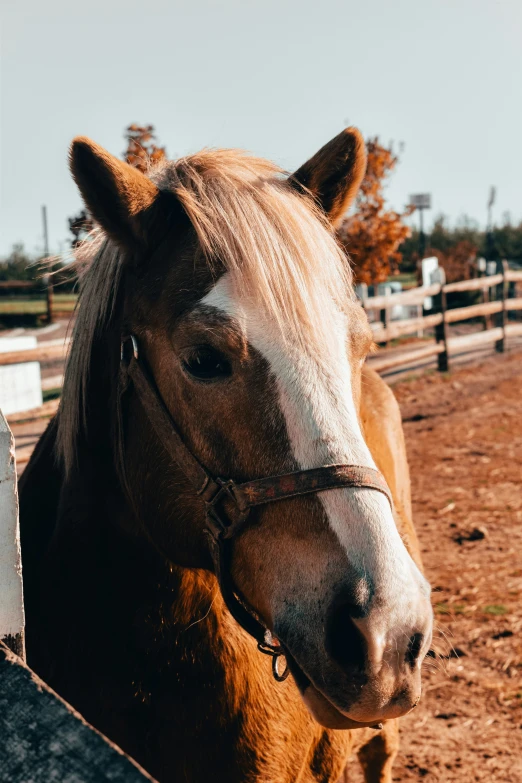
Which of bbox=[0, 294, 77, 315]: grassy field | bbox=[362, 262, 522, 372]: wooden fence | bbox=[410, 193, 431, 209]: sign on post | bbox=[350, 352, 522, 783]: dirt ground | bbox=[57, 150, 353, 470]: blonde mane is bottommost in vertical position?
bbox=[350, 352, 522, 783]: dirt ground

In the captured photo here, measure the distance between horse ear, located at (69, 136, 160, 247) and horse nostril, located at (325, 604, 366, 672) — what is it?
3.38 feet

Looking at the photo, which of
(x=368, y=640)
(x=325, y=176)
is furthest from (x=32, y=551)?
(x=325, y=176)

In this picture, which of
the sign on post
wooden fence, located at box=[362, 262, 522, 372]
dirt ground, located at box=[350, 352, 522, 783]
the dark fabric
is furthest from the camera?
the sign on post

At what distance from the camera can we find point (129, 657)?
1.81 m

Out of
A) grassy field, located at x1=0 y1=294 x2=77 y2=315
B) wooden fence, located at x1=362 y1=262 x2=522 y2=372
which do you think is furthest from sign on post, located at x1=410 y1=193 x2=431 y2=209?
grassy field, located at x1=0 y1=294 x2=77 y2=315

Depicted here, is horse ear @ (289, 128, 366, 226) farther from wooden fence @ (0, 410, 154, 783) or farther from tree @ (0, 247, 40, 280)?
tree @ (0, 247, 40, 280)

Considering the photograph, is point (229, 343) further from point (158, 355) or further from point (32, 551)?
point (32, 551)

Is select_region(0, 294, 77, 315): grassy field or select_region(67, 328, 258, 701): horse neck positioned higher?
select_region(0, 294, 77, 315): grassy field

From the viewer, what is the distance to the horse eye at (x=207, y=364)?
158 cm

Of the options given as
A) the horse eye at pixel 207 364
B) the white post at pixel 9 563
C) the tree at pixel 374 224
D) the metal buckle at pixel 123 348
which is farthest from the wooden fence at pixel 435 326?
the white post at pixel 9 563

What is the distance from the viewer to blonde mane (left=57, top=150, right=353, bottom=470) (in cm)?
160

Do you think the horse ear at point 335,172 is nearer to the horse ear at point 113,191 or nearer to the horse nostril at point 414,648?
the horse ear at point 113,191

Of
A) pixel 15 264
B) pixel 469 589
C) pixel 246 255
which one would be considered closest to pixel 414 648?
pixel 246 255

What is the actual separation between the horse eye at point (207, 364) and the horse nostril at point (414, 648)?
67cm
